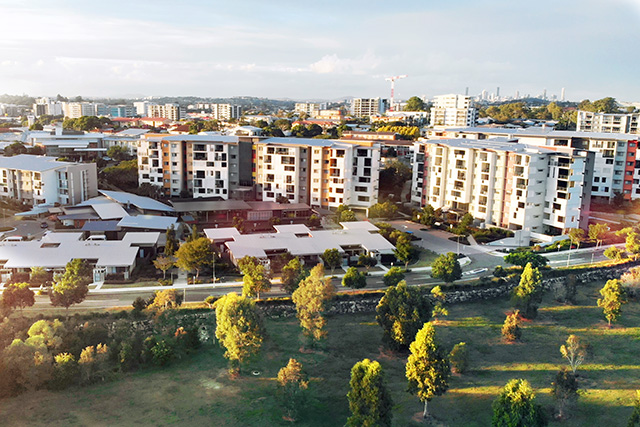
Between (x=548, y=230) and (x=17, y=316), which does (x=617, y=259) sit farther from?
(x=17, y=316)

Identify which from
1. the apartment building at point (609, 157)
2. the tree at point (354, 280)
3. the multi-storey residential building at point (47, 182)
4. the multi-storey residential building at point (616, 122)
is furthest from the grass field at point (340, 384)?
the multi-storey residential building at point (616, 122)

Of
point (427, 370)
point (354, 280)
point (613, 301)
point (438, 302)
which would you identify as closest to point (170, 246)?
point (354, 280)

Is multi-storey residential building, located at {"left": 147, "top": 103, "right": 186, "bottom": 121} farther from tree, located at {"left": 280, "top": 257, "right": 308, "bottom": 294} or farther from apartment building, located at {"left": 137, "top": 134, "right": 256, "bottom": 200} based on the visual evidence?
tree, located at {"left": 280, "top": 257, "right": 308, "bottom": 294}

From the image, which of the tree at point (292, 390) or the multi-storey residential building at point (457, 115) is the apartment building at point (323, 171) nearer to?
the tree at point (292, 390)

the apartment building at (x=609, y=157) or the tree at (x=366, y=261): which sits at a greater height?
the apartment building at (x=609, y=157)

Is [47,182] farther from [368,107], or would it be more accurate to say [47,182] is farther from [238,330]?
[368,107]
